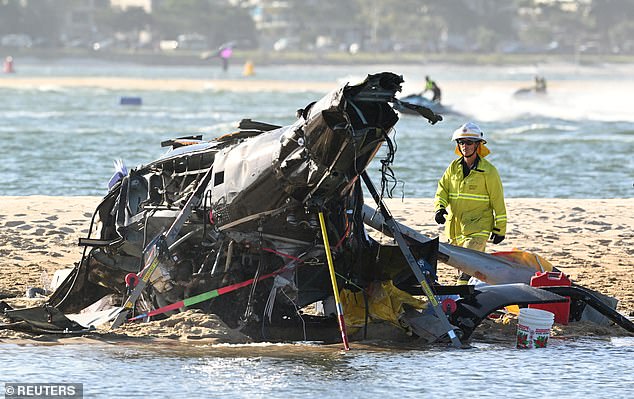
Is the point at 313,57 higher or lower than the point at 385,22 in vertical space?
lower

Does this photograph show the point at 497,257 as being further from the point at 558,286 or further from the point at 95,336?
the point at 95,336

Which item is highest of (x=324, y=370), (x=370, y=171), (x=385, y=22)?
(x=385, y=22)

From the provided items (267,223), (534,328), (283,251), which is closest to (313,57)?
(534,328)

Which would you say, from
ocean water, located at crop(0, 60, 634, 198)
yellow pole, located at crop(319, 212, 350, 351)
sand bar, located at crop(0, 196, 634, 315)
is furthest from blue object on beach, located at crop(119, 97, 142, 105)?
yellow pole, located at crop(319, 212, 350, 351)

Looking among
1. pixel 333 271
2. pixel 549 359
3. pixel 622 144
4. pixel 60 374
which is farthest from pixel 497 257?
pixel 622 144

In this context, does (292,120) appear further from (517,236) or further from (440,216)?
(440,216)

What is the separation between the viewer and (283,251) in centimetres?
1098

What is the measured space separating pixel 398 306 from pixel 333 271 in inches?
42.6

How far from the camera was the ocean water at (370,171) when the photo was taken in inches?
397

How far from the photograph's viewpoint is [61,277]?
13406 millimetres

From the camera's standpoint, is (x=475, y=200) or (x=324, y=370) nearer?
(x=324, y=370)

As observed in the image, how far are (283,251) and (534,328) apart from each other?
2160mm

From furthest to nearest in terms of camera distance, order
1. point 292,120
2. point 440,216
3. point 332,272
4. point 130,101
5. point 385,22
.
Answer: point 385,22
point 130,101
point 292,120
point 440,216
point 332,272

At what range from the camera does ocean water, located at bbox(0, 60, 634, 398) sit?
10.1 m
